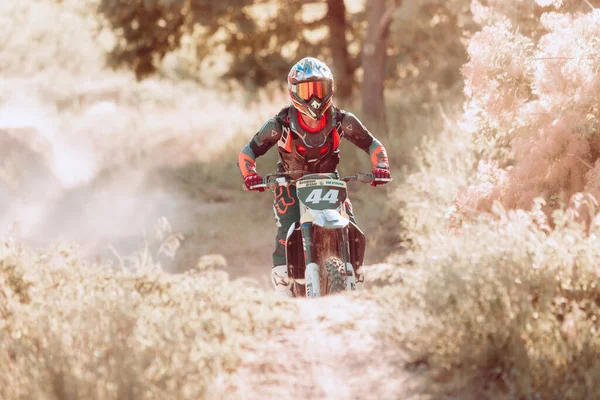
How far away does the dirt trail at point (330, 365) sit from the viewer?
439cm

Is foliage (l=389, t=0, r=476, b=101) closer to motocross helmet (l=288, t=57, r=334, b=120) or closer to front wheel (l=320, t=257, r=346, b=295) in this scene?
motocross helmet (l=288, t=57, r=334, b=120)

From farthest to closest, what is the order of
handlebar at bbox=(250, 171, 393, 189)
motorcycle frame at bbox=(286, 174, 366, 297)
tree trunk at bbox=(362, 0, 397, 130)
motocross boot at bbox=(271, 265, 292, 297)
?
1. tree trunk at bbox=(362, 0, 397, 130)
2. motocross boot at bbox=(271, 265, 292, 297)
3. handlebar at bbox=(250, 171, 393, 189)
4. motorcycle frame at bbox=(286, 174, 366, 297)

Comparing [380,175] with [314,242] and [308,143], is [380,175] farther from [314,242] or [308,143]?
[314,242]

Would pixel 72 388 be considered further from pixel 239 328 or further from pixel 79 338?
pixel 239 328

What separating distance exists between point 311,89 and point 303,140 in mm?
568

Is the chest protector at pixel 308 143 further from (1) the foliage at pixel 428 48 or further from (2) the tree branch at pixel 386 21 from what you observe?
(1) the foliage at pixel 428 48

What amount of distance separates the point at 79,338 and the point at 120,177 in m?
11.4

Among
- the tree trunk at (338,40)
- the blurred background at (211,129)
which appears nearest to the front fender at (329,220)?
the blurred background at (211,129)

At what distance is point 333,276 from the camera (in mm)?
6715

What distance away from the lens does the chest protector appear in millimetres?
7535

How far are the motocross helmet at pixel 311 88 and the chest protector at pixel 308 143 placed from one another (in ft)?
1.01

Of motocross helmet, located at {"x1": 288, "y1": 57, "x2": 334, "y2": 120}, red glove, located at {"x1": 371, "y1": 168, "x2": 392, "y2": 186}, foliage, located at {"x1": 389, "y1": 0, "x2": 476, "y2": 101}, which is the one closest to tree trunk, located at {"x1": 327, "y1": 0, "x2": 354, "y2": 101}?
foliage, located at {"x1": 389, "y1": 0, "x2": 476, "y2": 101}

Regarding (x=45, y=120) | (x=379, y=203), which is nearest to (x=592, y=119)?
(x=379, y=203)

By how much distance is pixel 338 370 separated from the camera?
4.60 m
